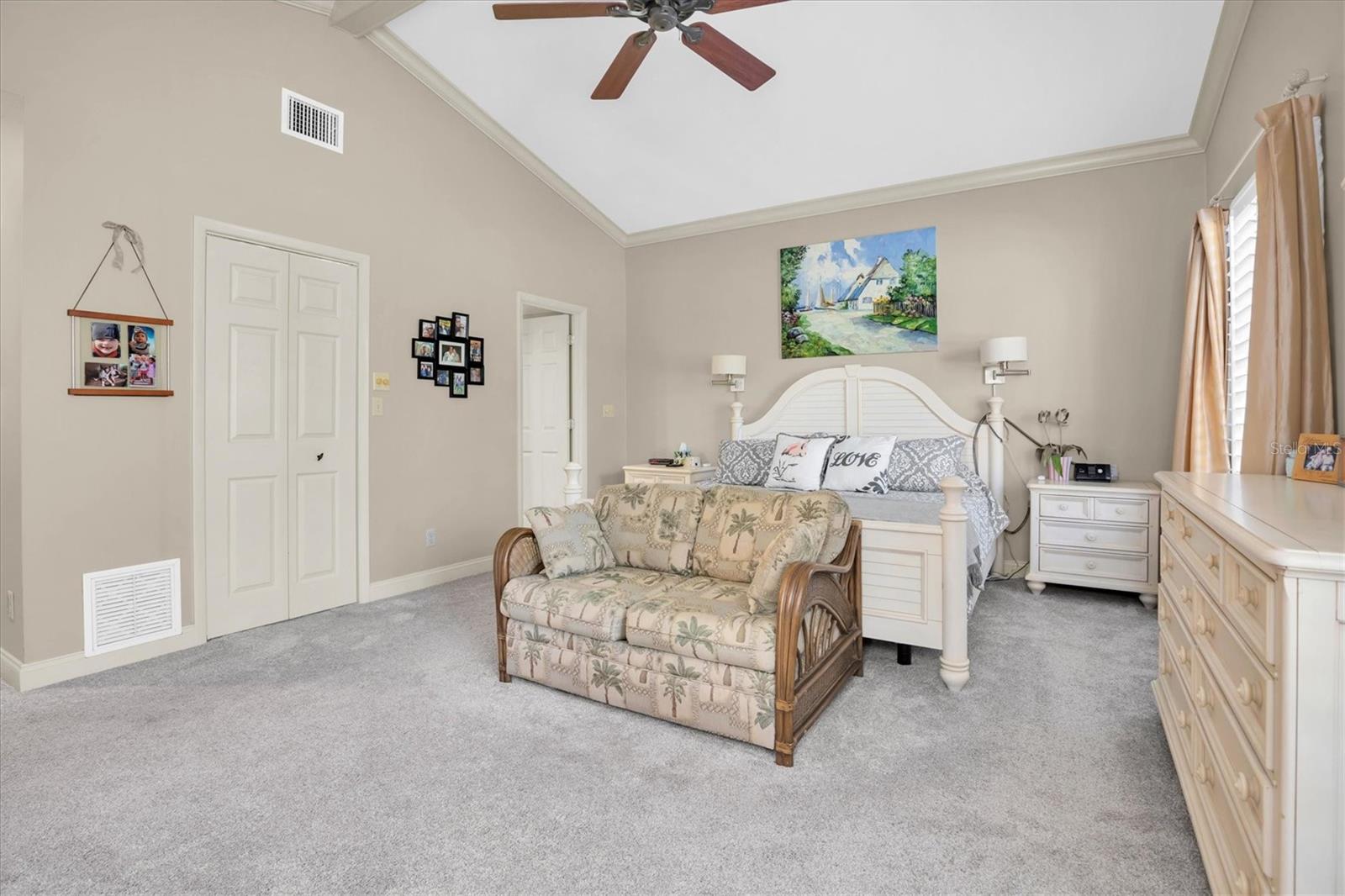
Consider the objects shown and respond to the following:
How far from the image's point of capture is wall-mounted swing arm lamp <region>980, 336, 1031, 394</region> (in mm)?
4152

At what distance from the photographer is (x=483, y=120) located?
4.66 meters

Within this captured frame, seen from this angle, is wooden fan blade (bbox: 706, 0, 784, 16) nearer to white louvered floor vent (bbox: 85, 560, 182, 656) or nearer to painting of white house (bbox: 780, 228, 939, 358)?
painting of white house (bbox: 780, 228, 939, 358)

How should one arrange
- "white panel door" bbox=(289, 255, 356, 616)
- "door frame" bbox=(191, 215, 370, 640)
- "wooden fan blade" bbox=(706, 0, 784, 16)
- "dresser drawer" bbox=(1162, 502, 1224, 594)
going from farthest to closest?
"white panel door" bbox=(289, 255, 356, 616), "door frame" bbox=(191, 215, 370, 640), "wooden fan blade" bbox=(706, 0, 784, 16), "dresser drawer" bbox=(1162, 502, 1224, 594)

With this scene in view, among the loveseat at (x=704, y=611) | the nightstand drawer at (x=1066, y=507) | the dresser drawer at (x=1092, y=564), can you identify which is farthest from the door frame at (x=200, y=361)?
the dresser drawer at (x=1092, y=564)

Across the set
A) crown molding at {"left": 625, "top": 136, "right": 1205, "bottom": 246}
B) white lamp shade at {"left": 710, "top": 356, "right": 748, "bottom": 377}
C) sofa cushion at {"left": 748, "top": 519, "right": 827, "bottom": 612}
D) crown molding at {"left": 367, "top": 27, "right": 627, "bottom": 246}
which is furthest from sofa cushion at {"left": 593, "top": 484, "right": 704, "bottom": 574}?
crown molding at {"left": 367, "top": 27, "right": 627, "bottom": 246}

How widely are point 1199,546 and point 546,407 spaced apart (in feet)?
16.4

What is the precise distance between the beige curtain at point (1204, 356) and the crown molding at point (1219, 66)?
658mm

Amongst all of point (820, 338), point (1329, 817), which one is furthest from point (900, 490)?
point (1329, 817)

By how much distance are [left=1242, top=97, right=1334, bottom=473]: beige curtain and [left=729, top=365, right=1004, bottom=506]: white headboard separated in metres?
2.14

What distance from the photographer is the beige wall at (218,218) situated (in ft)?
9.13

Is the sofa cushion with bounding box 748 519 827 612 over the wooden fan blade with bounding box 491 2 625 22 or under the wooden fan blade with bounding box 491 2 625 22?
under

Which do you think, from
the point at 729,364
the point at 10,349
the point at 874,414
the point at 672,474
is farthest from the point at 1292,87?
the point at 10,349

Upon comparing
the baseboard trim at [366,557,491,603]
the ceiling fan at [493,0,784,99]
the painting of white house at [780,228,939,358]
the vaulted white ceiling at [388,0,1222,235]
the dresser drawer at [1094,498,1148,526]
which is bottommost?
the baseboard trim at [366,557,491,603]

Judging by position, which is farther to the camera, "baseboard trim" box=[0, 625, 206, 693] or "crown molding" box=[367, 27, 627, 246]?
"crown molding" box=[367, 27, 627, 246]
